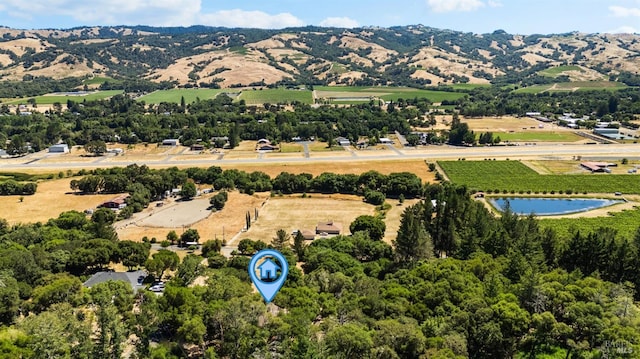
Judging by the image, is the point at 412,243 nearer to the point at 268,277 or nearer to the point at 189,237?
the point at 268,277

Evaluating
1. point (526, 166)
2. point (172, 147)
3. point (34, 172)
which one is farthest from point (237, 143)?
point (526, 166)

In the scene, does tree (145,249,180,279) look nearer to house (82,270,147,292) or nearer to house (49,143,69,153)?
house (82,270,147,292)

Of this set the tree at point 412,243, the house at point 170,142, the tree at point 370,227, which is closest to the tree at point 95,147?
the house at point 170,142

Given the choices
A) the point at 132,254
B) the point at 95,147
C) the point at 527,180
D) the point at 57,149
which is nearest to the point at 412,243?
the point at 132,254

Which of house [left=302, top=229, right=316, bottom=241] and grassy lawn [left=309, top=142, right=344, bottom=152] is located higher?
grassy lawn [left=309, top=142, right=344, bottom=152]

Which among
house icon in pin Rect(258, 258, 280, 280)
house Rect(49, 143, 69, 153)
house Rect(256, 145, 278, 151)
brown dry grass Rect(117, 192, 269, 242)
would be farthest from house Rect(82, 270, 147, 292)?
house Rect(49, 143, 69, 153)

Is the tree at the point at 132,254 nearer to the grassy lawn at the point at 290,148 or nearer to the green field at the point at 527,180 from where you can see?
the green field at the point at 527,180

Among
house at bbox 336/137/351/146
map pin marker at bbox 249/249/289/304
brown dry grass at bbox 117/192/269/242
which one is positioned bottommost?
brown dry grass at bbox 117/192/269/242
